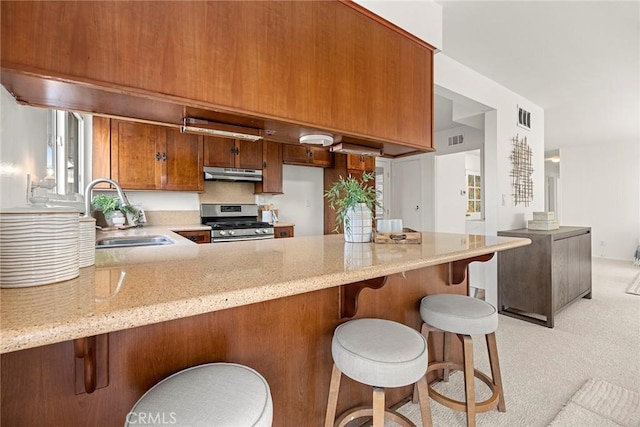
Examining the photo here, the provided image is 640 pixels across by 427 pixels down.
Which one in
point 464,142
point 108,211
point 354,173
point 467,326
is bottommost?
point 467,326

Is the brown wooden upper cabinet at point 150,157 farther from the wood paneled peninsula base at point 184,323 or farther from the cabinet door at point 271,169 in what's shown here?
the wood paneled peninsula base at point 184,323

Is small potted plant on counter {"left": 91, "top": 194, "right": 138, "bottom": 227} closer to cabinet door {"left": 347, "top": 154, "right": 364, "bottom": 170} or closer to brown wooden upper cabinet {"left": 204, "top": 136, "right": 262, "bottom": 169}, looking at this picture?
brown wooden upper cabinet {"left": 204, "top": 136, "right": 262, "bottom": 169}

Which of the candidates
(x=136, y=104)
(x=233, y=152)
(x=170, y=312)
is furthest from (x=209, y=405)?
(x=233, y=152)

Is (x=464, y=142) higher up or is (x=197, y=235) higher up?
(x=464, y=142)

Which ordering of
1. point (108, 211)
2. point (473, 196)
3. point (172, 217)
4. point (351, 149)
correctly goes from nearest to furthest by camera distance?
point (351, 149), point (108, 211), point (172, 217), point (473, 196)

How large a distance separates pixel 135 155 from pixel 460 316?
129 inches

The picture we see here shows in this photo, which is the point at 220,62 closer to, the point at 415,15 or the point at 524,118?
the point at 415,15

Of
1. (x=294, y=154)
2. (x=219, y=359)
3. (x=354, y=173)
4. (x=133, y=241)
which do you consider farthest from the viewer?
(x=354, y=173)

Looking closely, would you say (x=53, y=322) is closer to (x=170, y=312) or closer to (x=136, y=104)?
(x=170, y=312)

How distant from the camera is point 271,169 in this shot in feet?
12.7

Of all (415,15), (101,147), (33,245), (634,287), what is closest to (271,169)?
(101,147)

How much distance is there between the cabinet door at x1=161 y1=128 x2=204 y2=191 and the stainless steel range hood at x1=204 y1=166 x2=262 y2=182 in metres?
0.09

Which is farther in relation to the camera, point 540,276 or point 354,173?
point 354,173

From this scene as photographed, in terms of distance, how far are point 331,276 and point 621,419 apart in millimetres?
1940
